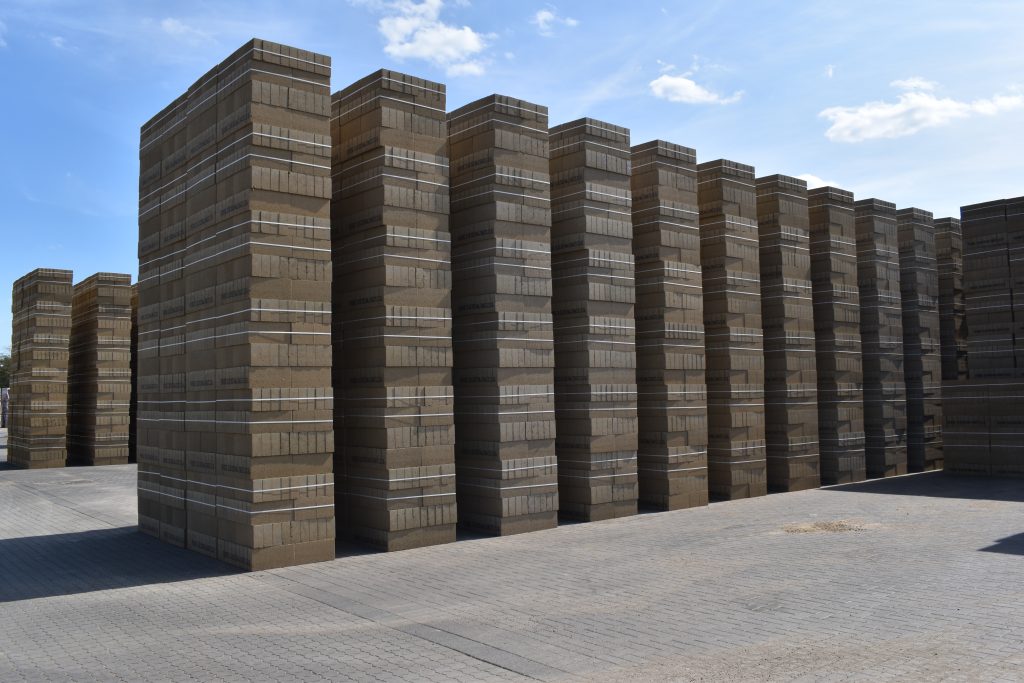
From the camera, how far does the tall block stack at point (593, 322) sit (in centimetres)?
1447

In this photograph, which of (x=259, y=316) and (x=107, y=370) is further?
(x=107, y=370)

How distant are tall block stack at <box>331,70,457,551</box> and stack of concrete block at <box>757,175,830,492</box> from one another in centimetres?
906

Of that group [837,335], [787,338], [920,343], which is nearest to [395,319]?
[787,338]

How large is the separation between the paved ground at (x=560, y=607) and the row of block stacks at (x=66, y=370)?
15.1 m

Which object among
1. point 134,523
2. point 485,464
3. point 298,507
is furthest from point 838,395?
point 134,523

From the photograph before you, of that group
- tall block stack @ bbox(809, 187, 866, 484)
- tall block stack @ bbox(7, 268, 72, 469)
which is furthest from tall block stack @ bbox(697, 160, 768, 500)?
tall block stack @ bbox(7, 268, 72, 469)

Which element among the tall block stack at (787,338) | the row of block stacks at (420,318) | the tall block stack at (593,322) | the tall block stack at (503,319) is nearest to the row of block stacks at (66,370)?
the row of block stacks at (420,318)

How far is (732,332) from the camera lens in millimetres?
17297

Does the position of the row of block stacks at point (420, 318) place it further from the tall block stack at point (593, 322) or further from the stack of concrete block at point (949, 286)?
the stack of concrete block at point (949, 286)

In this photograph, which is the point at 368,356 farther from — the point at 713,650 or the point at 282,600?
the point at 713,650

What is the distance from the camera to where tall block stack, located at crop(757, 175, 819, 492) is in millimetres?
18500

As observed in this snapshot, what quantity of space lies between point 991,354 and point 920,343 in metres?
2.18

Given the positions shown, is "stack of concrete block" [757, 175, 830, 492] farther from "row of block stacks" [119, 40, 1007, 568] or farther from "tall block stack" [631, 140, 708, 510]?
"tall block stack" [631, 140, 708, 510]

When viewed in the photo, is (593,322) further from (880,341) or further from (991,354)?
(991,354)
